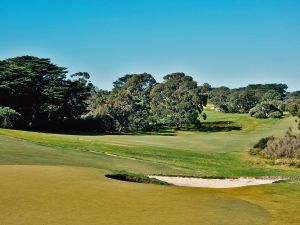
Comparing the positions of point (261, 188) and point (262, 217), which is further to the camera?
point (261, 188)

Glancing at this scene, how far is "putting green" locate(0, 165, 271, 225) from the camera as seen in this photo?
43.6 feet

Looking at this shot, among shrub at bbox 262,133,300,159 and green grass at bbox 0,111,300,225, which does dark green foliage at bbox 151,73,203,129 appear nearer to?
shrub at bbox 262,133,300,159

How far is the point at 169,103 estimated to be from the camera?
11600 cm

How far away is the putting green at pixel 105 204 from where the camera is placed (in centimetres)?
1328

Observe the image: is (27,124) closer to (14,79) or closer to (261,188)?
(14,79)

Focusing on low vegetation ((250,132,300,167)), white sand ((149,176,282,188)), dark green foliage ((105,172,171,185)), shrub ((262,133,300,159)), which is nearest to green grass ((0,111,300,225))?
dark green foliage ((105,172,171,185))

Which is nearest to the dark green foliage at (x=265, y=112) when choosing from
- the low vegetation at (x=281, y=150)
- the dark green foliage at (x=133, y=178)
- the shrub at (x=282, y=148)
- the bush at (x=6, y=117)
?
the low vegetation at (x=281, y=150)

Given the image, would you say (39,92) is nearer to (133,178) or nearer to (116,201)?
(133,178)

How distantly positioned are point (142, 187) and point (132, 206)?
16.1 ft

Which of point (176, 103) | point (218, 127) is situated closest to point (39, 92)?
point (176, 103)

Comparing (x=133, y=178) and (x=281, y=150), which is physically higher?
(x=281, y=150)

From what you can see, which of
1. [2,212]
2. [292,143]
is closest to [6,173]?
[2,212]

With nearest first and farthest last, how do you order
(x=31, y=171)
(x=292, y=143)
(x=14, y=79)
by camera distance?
1. (x=31, y=171)
2. (x=292, y=143)
3. (x=14, y=79)

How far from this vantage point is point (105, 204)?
15562 mm
